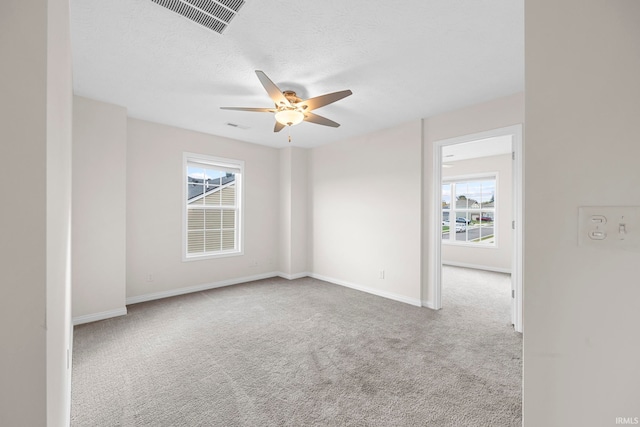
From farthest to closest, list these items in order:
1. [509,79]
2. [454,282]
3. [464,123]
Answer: [454,282] < [464,123] < [509,79]

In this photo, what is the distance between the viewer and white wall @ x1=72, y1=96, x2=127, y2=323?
9.89ft

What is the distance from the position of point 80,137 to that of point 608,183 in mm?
4273

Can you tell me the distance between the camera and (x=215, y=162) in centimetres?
463

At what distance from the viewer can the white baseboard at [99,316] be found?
3.03 m

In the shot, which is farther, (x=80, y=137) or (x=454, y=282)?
(x=454, y=282)

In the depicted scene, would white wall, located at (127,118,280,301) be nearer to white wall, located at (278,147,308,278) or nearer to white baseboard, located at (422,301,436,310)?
white wall, located at (278,147,308,278)

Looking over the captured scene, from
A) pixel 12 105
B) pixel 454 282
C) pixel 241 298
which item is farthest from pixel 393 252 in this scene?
pixel 12 105

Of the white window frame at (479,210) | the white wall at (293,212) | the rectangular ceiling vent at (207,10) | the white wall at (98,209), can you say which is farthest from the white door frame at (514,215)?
the white wall at (98,209)

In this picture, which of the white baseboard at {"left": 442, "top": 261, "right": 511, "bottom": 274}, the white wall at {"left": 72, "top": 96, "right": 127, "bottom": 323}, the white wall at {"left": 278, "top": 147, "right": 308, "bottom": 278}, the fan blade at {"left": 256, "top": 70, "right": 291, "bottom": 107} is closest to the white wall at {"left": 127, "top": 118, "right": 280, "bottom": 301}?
the white wall at {"left": 72, "top": 96, "right": 127, "bottom": 323}

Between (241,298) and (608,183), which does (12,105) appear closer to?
(608,183)

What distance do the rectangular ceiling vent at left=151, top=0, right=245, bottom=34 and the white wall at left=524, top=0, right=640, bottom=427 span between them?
5.36 ft

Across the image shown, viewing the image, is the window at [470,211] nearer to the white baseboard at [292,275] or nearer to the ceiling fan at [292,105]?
the white baseboard at [292,275]

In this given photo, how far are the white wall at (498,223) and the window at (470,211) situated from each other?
139 millimetres

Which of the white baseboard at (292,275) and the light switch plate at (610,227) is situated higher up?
the light switch plate at (610,227)
